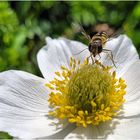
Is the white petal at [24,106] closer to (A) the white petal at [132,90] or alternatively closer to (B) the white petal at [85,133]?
(B) the white petal at [85,133]

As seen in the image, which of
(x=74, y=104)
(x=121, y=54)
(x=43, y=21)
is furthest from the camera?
(x=43, y=21)

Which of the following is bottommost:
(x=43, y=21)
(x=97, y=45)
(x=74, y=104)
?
(x=74, y=104)

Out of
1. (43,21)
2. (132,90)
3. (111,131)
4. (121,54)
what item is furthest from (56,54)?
(43,21)

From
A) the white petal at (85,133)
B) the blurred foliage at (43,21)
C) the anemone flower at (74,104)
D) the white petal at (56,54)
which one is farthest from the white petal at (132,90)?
the blurred foliage at (43,21)

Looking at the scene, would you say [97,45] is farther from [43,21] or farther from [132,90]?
[43,21]

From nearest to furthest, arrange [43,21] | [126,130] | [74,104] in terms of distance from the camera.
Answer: [126,130], [74,104], [43,21]

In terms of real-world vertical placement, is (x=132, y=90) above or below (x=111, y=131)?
above

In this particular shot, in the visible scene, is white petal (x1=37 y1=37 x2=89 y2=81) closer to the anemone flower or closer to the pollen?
the anemone flower
